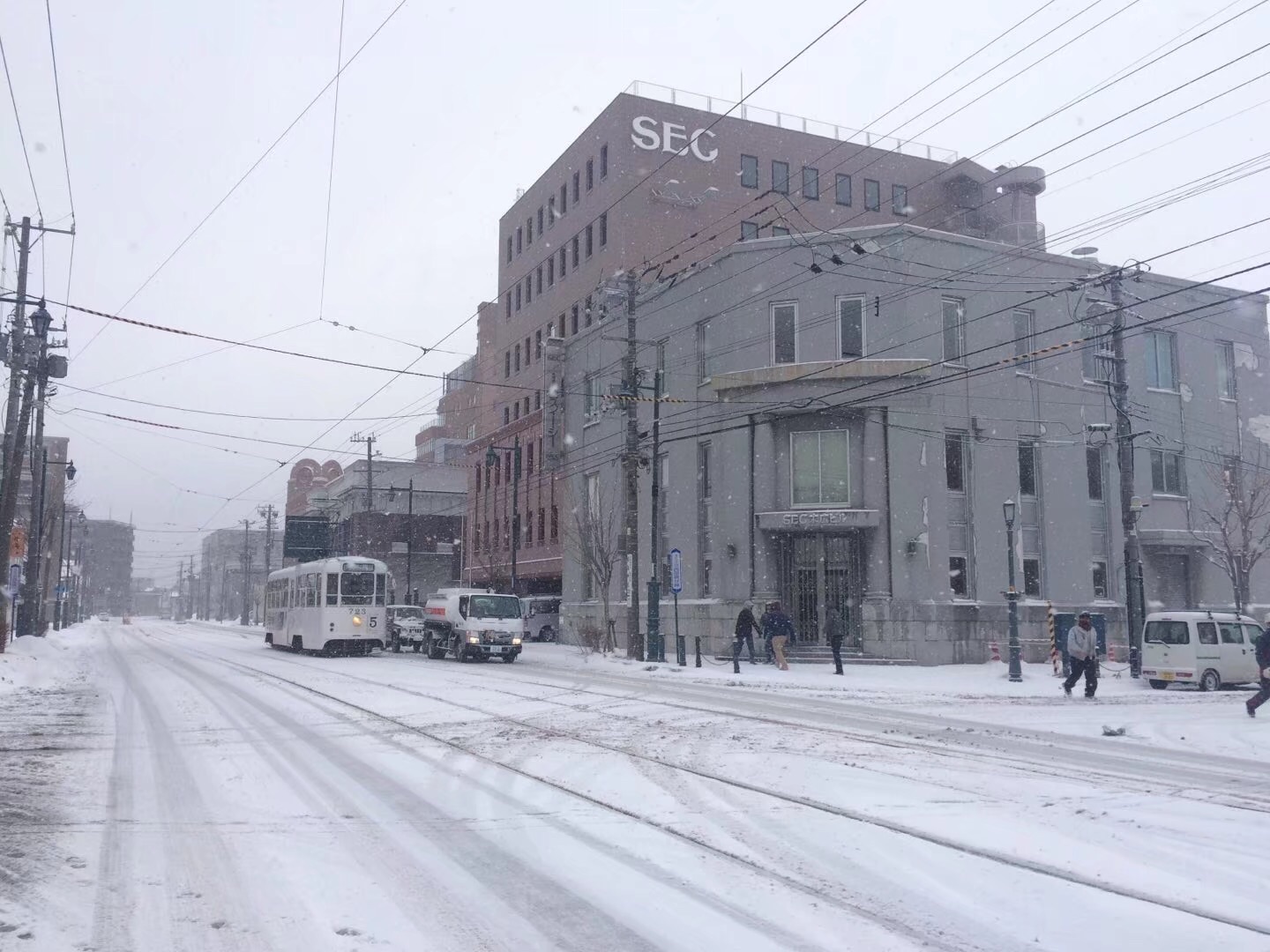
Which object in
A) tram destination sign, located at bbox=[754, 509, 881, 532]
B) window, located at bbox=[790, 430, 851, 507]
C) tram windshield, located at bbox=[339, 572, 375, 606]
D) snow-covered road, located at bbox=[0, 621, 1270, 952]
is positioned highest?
window, located at bbox=[790, 430, 851, 507]

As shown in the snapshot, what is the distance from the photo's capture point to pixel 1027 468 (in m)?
32.5

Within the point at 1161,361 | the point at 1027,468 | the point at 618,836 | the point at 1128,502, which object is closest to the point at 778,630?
the point at 1128,502

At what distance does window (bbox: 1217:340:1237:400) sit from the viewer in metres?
36.9

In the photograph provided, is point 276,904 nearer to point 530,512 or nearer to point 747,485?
point 747,485

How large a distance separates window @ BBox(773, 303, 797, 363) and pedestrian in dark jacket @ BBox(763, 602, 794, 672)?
8.41m

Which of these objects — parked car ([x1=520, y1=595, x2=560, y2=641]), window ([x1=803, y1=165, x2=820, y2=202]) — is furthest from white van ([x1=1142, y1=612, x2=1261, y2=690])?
window ([x1=803, y1=165, x2=820, y2=202])

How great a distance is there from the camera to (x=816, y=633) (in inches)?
1219

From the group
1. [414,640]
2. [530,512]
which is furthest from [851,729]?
[530,512]

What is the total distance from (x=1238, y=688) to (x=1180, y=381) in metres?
16.6

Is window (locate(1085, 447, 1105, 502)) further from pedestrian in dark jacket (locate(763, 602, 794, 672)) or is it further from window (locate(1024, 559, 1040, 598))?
pedestrian in dark jacket (locate(763, 602, 794, 672))

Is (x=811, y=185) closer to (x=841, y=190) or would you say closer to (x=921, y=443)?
(x=841, y=190)

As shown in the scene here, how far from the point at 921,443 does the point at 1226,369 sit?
14.7 m

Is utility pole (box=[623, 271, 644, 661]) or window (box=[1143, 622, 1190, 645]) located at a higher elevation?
utility pole (box=[623, 271, 644, 661])

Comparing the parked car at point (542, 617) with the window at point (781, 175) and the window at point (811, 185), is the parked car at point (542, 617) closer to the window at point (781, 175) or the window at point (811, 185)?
the window at point (781, 175)
